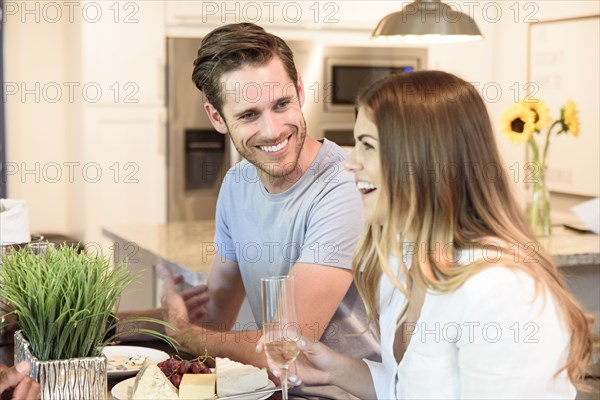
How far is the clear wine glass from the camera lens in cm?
146

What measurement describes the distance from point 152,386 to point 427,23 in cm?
210

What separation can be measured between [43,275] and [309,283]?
0.67 meters

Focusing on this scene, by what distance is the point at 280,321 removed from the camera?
57.4 inches

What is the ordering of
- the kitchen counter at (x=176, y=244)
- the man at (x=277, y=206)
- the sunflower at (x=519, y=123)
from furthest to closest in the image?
the sunflower at (x=519, y=123), the kitchen counter at (x=176, y=244), the man at (x=277, y=206)

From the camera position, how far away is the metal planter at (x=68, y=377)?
145 centimetres

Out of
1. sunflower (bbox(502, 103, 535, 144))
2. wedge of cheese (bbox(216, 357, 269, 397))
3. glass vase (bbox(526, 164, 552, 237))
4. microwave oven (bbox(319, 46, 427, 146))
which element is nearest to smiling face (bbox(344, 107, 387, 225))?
wedge of cheese (bbox(216, 357, 269, 397))

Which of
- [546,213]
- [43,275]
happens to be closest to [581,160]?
[546,213]

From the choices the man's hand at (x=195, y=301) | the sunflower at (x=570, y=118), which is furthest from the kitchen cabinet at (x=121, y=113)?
the man's hand at (x=195, y=301)

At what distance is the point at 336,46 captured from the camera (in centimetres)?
501

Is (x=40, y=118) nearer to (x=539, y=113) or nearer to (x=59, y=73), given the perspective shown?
(x=59, y=73)

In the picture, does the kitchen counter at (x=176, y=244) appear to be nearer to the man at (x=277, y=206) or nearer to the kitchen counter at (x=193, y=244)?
the kitchen counter at (x=193, y=244)

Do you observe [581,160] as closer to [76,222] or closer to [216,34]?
[76,222]

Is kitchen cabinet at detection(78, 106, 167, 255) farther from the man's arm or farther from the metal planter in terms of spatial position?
the metal planter

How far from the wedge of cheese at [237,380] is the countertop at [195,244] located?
119 cm
